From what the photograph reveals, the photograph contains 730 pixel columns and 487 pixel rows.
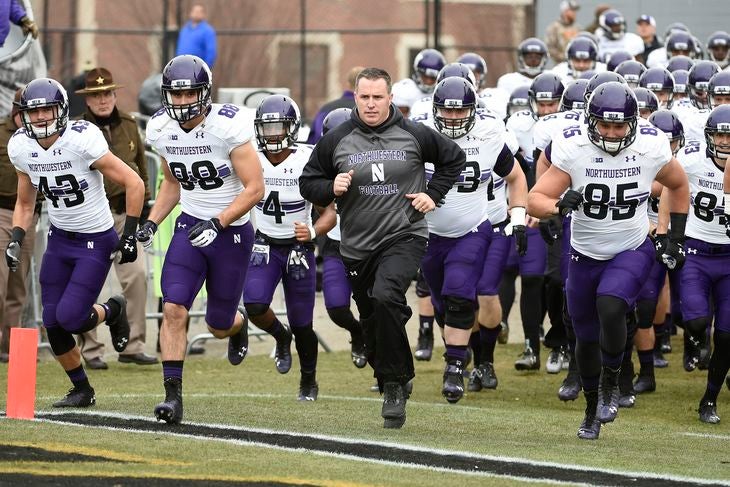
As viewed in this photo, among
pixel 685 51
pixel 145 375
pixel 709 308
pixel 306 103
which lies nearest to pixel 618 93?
pixel 709 308

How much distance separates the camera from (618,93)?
812 cm

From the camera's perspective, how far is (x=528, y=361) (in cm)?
1164

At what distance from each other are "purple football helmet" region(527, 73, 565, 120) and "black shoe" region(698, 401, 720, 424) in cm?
324

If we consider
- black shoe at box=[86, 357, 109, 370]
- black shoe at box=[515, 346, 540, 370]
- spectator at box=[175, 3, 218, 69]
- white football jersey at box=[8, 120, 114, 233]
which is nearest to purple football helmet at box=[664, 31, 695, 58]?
black shoe at box=[515, 346, 540, 370]

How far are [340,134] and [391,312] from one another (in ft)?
3.26

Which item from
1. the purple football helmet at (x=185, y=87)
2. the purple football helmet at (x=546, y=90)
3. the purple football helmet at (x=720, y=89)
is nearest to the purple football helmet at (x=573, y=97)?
the purple football helmet at (x=546, y=90)

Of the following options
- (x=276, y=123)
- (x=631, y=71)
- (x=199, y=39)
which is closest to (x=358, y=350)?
(x=276, y=123)

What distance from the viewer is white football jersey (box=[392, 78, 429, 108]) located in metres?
13.6

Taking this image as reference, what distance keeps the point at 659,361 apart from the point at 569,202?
429cm

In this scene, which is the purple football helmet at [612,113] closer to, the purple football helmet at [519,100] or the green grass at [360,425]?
the green grass at [360,425]

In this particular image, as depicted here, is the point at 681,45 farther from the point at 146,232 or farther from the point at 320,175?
the point at 146,232

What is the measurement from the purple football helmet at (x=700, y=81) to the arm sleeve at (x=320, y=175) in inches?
189

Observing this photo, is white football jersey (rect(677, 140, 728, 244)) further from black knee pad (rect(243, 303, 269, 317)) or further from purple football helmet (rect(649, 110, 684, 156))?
black knee pad (rect(243, 303, 269, 317))

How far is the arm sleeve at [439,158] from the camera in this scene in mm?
8477
